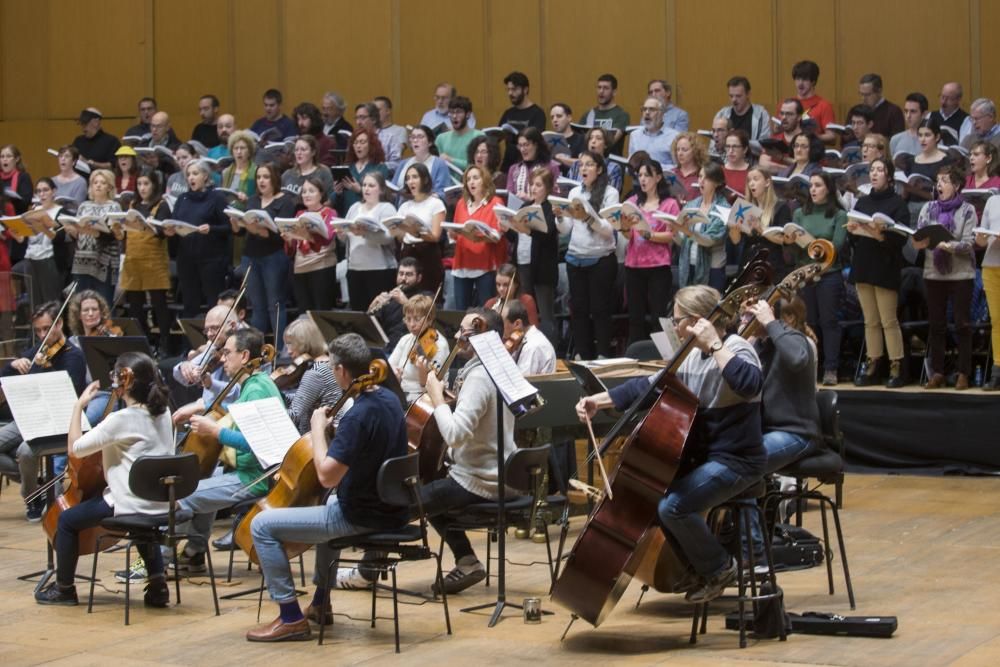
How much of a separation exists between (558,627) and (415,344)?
2.19m

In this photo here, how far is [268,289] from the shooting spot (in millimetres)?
11289

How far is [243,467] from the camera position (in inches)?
284

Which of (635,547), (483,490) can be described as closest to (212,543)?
(483,490)

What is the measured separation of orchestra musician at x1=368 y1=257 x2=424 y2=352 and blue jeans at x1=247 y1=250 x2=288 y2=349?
1430 mm

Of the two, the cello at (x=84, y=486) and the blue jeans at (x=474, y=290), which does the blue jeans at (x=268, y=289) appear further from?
the cello at (x=84, y=486)

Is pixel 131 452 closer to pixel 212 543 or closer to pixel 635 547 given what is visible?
pixel 212 543

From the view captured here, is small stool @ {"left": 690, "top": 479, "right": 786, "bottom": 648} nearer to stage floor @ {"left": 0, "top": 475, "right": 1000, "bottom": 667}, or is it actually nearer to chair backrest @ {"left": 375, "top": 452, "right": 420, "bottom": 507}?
stage floor @ {"left": 0, "top": 475, "right": 1000, "bottom": 667}

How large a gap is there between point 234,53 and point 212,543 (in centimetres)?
1003

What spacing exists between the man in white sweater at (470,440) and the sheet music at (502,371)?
1.15 feet

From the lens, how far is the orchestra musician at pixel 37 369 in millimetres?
8867

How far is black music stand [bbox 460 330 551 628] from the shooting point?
5.80 meters

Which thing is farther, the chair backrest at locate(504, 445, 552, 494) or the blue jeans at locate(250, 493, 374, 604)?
the chair backrest at locate(504, 445, 552, 494)

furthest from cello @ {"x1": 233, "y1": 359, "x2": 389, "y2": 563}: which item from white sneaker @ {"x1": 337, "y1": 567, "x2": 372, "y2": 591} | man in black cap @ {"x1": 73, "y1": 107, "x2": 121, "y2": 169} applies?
man in black cap @ {"x1": 73, "y1": 107, "x2": 121, "y2": 169}

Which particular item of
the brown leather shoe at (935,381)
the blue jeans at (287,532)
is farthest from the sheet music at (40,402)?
the brown leather shoe at (935,381)
